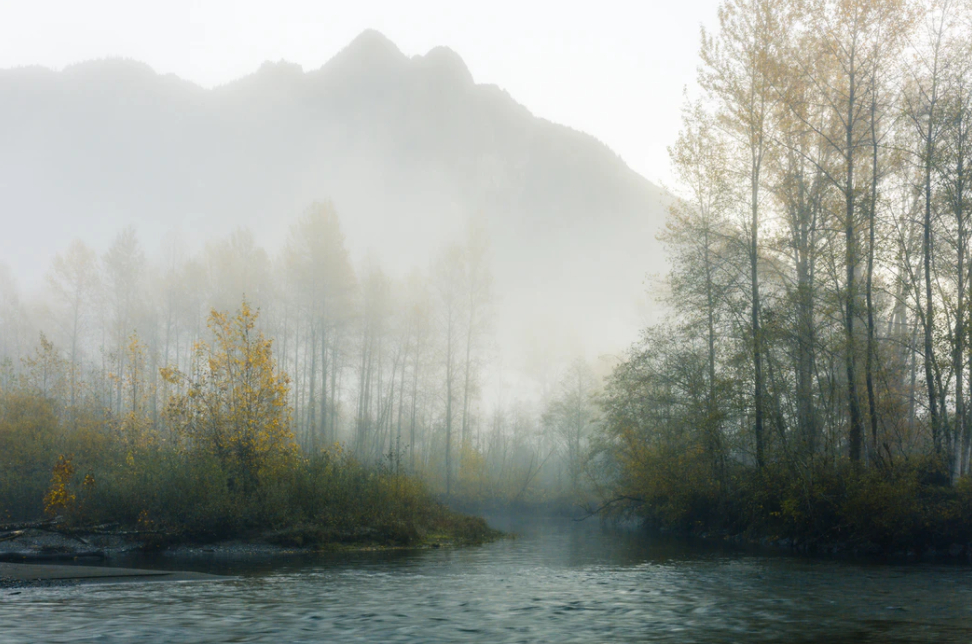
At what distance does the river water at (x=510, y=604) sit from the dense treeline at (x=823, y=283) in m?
4.41

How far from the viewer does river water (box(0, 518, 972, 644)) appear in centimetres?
749

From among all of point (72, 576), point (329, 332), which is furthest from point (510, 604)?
point (329, 332)

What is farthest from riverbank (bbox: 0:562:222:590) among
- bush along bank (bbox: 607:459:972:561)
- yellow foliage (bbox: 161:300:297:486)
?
bush along bank (bbox: 607:459:972:561)

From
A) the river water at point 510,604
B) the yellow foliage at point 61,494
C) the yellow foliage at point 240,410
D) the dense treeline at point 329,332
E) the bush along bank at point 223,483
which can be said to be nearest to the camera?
the river water at point 510,604

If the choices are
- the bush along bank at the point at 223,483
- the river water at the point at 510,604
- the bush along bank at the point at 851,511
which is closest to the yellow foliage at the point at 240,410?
the bush along bank at the point at 223,483

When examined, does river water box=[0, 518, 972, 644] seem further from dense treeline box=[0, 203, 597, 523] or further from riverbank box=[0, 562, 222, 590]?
dense treeline box=[0, 203, 597, 523]

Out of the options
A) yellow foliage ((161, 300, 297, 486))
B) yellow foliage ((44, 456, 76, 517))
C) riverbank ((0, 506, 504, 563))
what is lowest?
riverbank ((0, 506, 504, 563))

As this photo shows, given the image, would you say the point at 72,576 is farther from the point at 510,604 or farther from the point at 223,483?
the point at 510,604

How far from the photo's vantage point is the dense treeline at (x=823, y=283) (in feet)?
58.3

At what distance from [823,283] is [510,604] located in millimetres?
14147

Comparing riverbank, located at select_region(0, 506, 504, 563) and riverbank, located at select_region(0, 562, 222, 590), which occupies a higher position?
riverbank, located at select_region(0, 562, 222, 590)

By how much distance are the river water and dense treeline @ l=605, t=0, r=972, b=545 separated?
4412mm

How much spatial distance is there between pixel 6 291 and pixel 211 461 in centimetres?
5483

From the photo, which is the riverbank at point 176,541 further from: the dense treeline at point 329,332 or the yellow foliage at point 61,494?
the dense treeline at point 329,332
